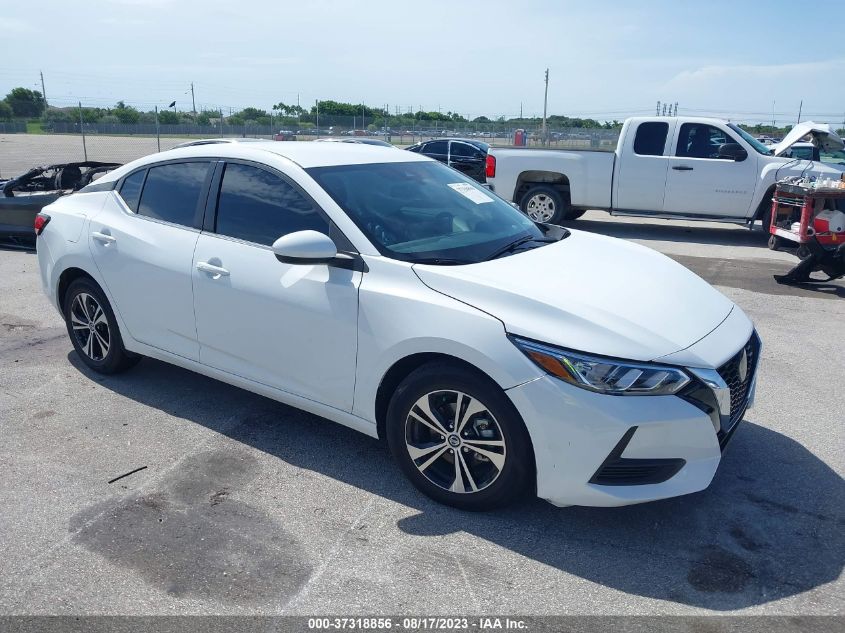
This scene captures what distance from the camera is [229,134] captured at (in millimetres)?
32031

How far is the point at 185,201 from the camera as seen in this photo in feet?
14.9

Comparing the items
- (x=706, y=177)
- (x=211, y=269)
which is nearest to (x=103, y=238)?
(x=211, y=269)

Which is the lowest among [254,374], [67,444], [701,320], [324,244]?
[67,444]

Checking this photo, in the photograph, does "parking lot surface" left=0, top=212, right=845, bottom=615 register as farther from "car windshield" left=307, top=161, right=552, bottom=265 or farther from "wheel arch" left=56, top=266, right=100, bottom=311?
"car windshield" left=307, top=161, right=552, bottom=265

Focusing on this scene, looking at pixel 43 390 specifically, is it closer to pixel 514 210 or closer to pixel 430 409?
pixel 430 409

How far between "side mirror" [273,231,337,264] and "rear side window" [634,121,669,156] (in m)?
9.84

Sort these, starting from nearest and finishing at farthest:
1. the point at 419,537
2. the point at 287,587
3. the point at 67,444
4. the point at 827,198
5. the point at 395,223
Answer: the point at 287,587 → the point at 419,537 → the point at 395,223 → the point at 67,444 → the point at 827,198

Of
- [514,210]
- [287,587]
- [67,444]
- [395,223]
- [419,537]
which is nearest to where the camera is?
[287,587]

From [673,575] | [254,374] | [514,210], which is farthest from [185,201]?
[673,575]

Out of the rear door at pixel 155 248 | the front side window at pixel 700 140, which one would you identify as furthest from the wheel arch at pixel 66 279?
the front side window at pixel 700 140

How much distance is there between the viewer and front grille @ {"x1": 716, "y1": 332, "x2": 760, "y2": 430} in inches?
132

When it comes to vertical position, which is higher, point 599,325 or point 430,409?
point 599,325

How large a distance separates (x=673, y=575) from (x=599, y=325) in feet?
3.62

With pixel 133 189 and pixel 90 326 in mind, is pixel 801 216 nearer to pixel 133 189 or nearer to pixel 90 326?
pixel 133 189
